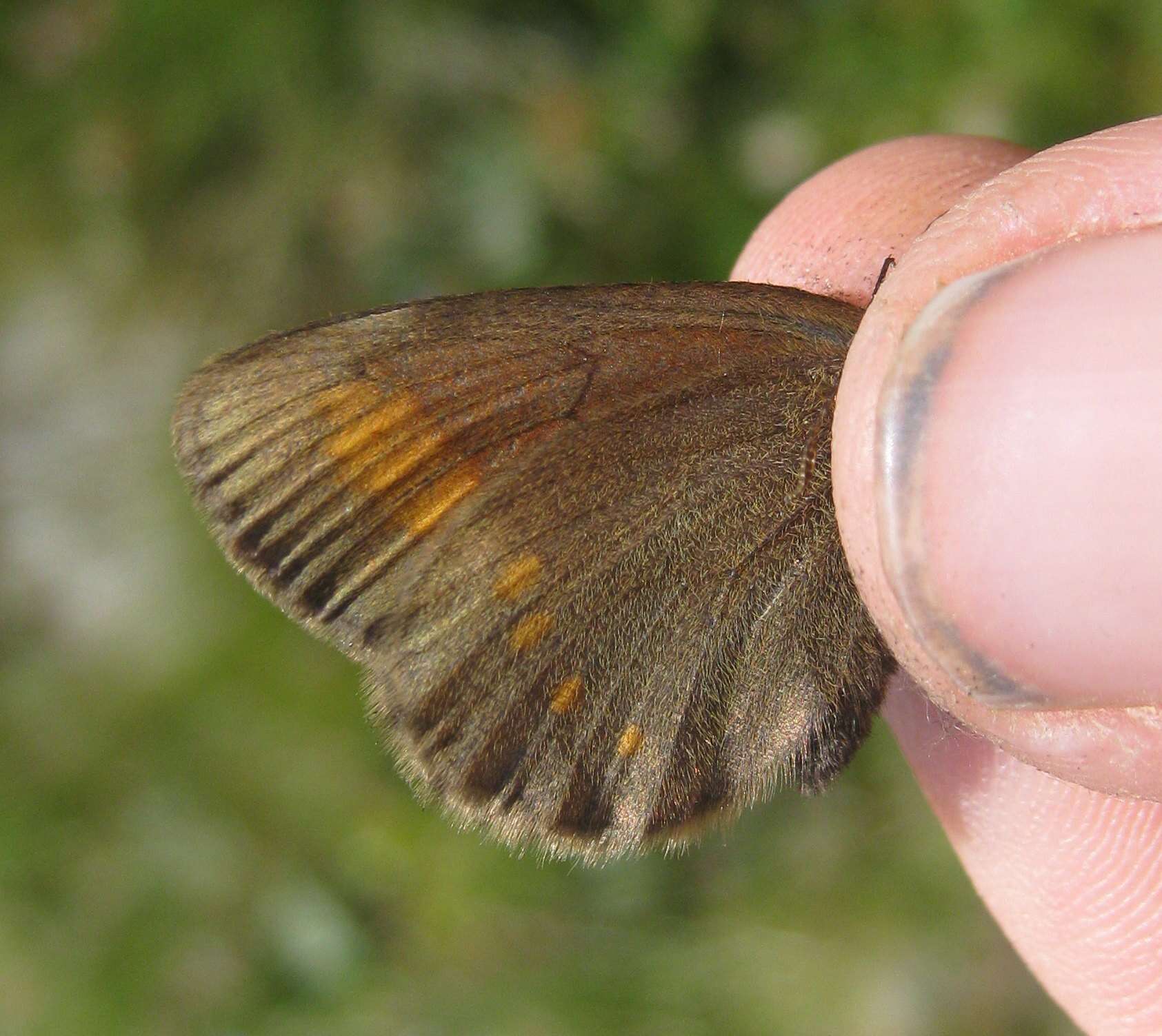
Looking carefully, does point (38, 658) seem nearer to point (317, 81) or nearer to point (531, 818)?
point (317, 81)

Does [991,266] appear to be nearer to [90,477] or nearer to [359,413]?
[359,413]

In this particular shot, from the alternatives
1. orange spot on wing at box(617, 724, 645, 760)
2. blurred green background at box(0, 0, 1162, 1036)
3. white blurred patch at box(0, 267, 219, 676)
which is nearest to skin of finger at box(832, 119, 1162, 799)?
orange spot on wing at box(617, 724, 645, 760)

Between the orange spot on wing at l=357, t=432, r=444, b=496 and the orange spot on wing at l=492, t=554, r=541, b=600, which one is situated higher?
the orange spot on wing at l=357, t=432, r=444, b=496

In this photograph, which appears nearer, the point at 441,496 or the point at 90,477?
the point at 441,496

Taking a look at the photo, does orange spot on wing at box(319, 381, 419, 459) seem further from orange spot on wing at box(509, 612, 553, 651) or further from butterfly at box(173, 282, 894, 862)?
orange spot on wing at box(509, 612, 553, 651)

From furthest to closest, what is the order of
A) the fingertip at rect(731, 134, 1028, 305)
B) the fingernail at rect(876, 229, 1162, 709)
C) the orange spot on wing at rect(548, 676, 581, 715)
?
→ the fingertip at rect(731, 134, 1028, 305)
the orange spot on wing at rect(548, 676, 581, 715)
the fingernail at rect(876, 229, 1162, 709)

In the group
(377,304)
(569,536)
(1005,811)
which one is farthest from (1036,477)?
(377,304)

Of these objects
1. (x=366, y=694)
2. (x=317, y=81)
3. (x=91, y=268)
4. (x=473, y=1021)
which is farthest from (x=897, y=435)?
(x=91, y=268)
